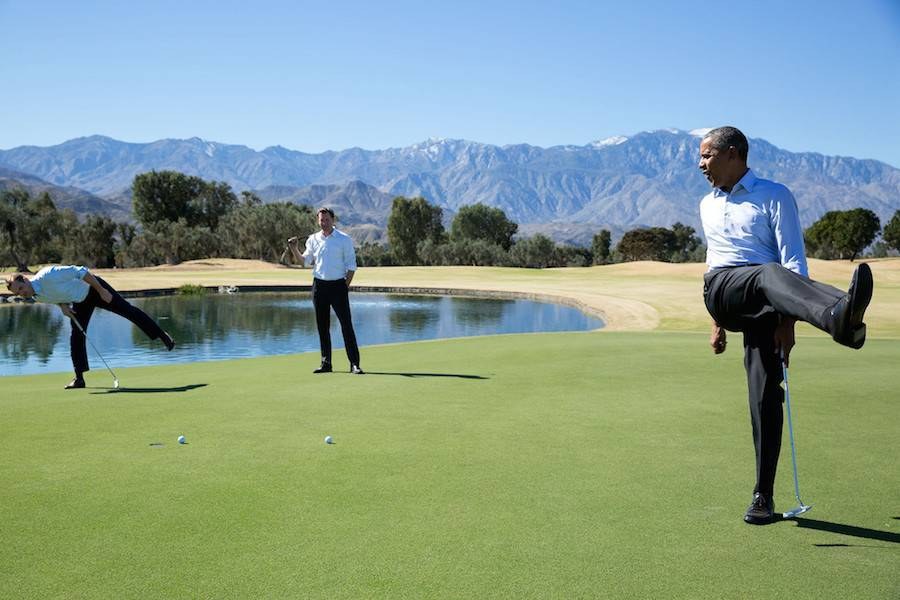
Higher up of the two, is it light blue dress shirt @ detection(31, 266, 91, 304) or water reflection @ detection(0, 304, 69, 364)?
light blue dress shirt @ detection(31, 266, 91, 304)

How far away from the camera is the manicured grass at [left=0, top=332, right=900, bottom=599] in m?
3.29

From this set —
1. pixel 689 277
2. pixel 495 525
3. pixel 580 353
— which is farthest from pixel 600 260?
pixel 495 525

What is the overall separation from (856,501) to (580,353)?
26.4ft

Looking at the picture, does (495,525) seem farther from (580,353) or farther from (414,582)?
(580,353)

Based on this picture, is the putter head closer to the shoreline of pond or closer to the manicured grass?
the manicured grass

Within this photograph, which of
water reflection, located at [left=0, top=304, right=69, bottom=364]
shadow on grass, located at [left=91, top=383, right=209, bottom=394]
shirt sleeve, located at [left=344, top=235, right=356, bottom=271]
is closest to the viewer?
shadow on grass, located at [left=91, top=383, right=209, bottom=394]

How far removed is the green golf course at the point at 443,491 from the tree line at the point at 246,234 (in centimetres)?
6577

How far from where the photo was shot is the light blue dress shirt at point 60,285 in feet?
30.2

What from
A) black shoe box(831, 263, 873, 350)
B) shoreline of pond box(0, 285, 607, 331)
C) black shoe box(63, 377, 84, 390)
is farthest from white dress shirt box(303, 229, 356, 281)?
shoreline of pond box(0, 285, 607, 331)

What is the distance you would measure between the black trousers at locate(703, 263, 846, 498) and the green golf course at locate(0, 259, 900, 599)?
1.15 ft

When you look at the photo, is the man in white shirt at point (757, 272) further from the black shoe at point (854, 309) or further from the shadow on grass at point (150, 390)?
the shadow on grass at point (150, 390)

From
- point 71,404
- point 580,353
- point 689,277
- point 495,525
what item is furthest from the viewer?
point 689,277

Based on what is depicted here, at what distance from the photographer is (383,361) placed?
12445 millimetres

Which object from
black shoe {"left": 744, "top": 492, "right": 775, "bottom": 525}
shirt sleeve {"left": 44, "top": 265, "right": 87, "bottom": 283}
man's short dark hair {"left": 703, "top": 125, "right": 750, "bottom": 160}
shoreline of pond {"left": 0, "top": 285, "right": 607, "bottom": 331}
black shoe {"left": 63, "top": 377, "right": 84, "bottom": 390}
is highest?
man's short dark hair {"left": 703, "top": 125, "right": 750, "bottom": 160}
